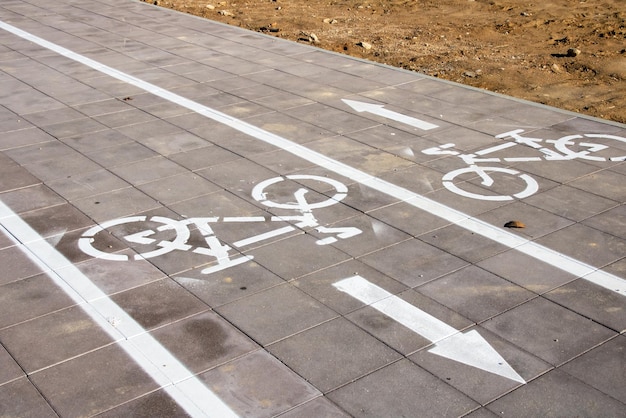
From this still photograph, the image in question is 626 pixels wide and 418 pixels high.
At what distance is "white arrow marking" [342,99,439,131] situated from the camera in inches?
475

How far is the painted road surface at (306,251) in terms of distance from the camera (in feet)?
20.5

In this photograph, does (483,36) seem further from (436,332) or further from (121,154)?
(436,332)

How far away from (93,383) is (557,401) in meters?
3.43

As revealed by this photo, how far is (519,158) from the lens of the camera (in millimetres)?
10703

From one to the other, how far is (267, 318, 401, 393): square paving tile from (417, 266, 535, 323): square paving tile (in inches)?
36.4

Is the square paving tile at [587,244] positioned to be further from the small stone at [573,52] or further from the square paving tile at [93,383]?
the small stone at [573,52]

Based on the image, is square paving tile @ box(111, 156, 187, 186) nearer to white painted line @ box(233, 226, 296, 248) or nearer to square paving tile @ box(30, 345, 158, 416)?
white painted line @ box(233, 226, 296, 248)

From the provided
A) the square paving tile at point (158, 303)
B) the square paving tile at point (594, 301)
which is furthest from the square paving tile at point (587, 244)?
the square paving tile at point (158, 303)

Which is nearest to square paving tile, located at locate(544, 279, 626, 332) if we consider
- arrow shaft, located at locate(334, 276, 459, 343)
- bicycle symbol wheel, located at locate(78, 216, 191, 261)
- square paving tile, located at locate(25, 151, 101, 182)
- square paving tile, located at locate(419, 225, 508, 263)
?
square paving tile, located at locate(419, 225, 508, 263)

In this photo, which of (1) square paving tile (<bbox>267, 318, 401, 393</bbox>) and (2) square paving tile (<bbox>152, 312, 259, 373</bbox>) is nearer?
(1) square paving tile (<bbox>267, 318, 401, 393</bbox>)

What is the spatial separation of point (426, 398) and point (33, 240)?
181 inches

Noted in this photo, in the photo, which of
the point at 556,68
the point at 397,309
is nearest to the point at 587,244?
the point at 397,309

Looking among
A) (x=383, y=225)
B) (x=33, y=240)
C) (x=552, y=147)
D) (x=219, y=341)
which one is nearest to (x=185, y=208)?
(x=33, y=240)

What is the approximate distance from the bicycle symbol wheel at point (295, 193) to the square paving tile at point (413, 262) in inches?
51.2
